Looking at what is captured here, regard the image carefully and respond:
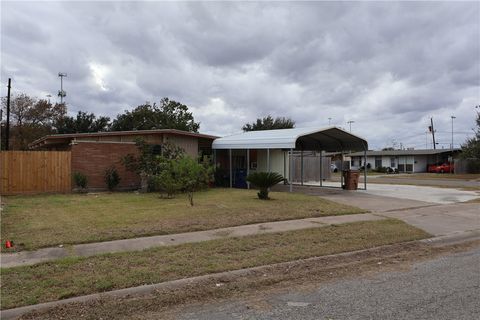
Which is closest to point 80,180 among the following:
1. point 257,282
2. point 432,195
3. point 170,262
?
point 170,262

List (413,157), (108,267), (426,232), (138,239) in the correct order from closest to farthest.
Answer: (108,267), (138,239), (426,232), (413,157)

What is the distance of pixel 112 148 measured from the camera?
62.3 ft

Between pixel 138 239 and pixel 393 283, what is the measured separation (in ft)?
16.1

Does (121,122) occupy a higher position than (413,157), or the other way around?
(121,122)

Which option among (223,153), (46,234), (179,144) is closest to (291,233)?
(46,234)

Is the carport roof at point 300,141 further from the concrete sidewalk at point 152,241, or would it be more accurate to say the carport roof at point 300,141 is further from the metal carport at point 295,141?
the concrete sidewalk at point 152,241

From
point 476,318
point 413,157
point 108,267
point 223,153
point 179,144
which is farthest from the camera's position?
point 413,157

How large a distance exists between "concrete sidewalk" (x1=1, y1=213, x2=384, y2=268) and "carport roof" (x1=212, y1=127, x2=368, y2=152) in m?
8.62

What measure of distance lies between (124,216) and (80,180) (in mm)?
7898

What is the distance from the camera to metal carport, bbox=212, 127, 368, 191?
19.4 meters

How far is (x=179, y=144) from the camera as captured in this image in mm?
20578

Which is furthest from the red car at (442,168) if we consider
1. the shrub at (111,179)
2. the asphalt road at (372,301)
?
the asphalt road at (372,301)

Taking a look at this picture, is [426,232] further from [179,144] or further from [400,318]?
[179,144]

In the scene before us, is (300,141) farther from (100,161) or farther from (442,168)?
(442,168)
